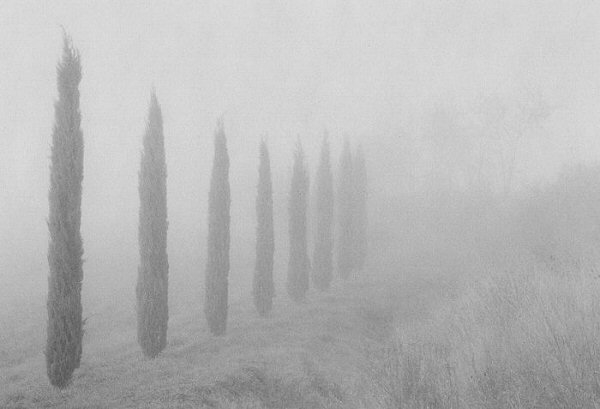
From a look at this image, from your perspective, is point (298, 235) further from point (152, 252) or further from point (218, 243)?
point (152, 252)

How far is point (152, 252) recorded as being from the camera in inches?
539

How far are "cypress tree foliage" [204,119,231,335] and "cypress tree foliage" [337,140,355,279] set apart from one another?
1373 cm

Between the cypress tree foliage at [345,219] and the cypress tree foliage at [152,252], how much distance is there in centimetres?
1755

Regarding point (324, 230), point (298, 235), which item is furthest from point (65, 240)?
point (324, 230)

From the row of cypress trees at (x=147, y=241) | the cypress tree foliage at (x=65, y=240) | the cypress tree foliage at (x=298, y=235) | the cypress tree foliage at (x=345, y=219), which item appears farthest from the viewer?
the cypress tree foliage at (x=345, y=219)

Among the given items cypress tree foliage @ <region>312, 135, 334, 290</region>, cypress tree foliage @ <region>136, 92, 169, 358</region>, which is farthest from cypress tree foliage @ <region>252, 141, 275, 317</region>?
cypress tree foliage @ <region>136, 92, 169, 358</region>

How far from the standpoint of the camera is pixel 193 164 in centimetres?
8000

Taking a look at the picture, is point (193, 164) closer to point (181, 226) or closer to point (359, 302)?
point (181, 226)

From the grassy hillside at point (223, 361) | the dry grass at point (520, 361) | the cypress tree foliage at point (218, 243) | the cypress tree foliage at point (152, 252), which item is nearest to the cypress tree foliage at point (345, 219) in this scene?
the grassy hillside at point (223, 361)

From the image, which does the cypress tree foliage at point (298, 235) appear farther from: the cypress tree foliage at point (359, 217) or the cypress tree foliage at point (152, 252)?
the cypress tree foliage at point (152, 252)

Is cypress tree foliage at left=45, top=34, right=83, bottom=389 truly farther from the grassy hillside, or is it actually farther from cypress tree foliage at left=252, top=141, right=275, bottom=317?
cypress tree foliage at left=252, top=141, right=275, bottom=317

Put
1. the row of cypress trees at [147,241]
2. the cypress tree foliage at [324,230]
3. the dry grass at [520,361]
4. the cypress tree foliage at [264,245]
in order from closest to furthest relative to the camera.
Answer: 1. the dry grass at [520,361]
2. the row of cypress trees at [147,241]
3. the cypress tree foliage at [264,245]
4. the cypress tree foliage at [324,230]

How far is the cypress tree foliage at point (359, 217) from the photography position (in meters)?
32.5

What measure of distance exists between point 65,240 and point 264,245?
11.0 metres
